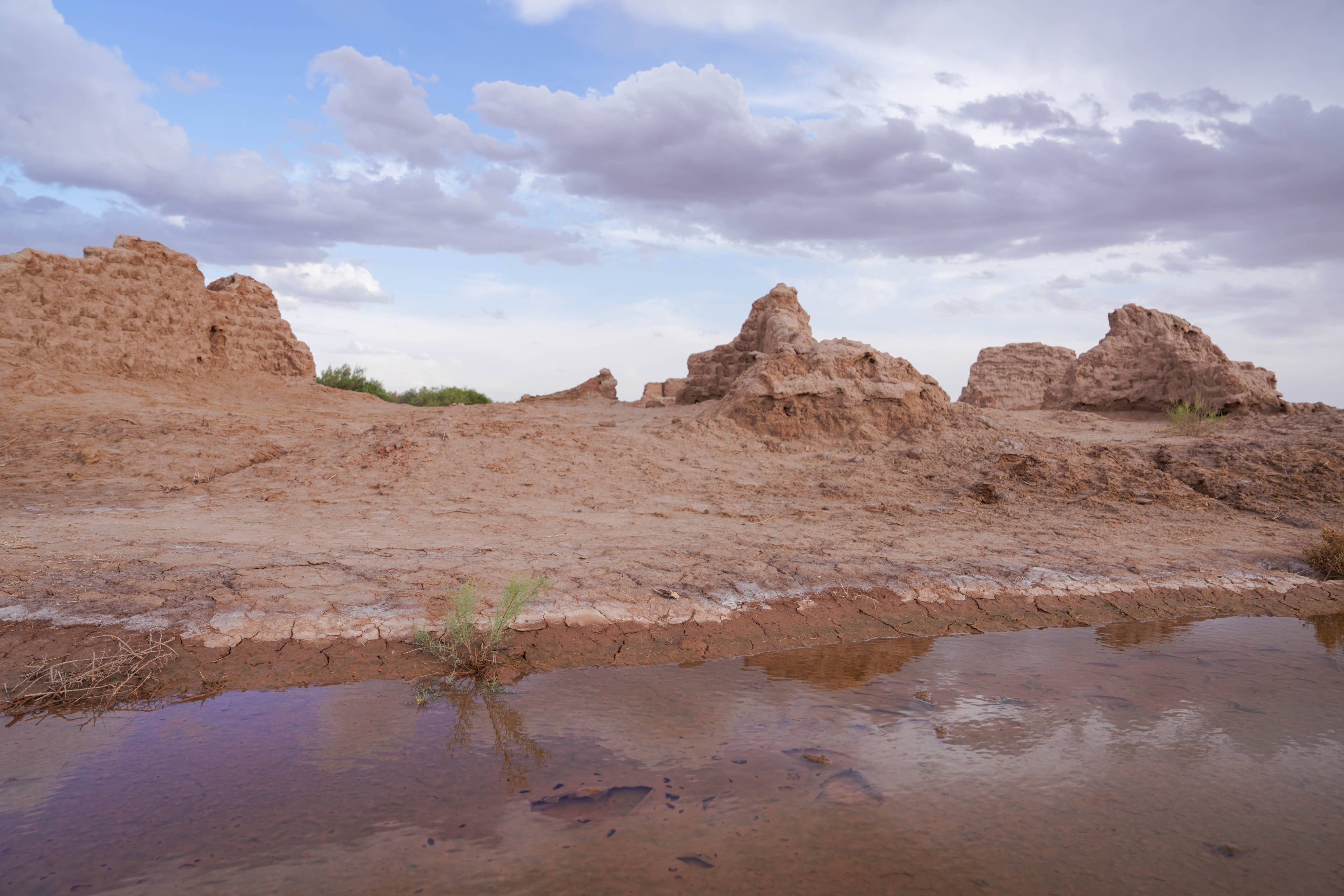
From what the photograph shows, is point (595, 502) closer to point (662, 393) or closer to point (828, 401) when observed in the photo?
point (828, 401)

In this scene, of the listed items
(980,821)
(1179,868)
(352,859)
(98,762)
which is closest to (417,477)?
(98,762)

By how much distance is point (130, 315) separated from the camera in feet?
40.8

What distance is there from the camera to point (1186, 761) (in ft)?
10.1

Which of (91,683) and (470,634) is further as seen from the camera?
(470,634)

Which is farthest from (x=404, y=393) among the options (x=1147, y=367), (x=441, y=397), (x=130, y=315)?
(x=1147, y=367)

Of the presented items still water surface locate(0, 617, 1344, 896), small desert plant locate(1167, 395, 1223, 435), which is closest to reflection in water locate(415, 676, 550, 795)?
→ still water surface locate(0, 617, 1344, 896)

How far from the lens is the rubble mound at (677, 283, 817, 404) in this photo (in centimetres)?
1297

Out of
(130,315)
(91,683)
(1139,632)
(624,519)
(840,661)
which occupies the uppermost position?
(130,315)

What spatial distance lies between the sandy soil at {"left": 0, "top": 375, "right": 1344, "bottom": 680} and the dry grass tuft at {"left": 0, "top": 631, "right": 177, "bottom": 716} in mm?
290

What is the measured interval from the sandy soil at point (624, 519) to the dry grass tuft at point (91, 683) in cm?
29

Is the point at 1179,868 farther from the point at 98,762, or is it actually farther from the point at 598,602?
the point at 98,762

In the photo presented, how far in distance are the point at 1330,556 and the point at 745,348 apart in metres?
9.31

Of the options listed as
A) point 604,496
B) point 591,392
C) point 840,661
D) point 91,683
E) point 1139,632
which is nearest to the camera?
point 91,683

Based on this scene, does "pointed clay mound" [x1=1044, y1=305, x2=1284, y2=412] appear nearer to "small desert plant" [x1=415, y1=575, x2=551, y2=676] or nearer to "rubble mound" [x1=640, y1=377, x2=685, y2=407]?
"rubble mound" [x1=640, y1=377, x2=685, y2=407]
